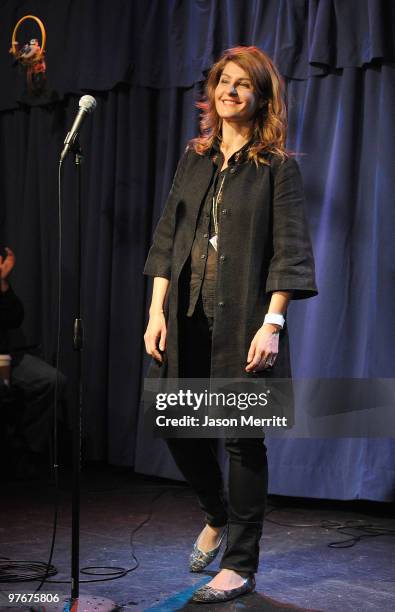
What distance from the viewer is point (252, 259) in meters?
2.21

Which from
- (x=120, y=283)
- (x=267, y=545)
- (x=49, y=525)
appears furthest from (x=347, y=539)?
(x=120, y=283)

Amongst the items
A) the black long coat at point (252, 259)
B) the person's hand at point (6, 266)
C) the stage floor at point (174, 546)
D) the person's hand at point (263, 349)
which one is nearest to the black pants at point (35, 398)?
the stage floor at point (174, 546)

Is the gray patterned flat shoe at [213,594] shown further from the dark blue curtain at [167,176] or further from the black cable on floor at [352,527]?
the dark blue curtain at [167,176]

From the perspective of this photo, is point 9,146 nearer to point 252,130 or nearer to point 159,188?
point 159,188

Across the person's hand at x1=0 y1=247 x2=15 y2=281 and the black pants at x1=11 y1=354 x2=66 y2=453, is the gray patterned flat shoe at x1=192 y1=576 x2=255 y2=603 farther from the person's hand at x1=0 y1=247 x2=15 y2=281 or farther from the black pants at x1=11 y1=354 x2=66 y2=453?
the person's hand at x1=0 y1=247 x2=15 y2=281

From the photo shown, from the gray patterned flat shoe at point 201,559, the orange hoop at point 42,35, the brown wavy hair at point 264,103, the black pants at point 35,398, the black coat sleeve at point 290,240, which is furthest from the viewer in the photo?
the orange hoop at point 42,35


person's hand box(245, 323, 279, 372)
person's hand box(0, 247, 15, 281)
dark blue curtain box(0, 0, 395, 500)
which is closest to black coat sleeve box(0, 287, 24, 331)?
person's hand box(0, 247, 15, 281)

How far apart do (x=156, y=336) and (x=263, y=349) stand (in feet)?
1.21

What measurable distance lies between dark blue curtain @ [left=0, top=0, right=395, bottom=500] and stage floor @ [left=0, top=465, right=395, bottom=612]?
208 millimetres

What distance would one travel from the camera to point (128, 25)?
167 inches

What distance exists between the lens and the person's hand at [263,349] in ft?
7.00

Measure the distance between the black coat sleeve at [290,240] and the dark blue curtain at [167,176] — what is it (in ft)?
4.19

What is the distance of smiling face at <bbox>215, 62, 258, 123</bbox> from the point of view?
2.27 m

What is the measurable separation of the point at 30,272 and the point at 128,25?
1.57 metres
